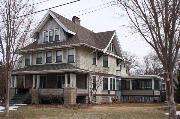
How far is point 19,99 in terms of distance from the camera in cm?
2916

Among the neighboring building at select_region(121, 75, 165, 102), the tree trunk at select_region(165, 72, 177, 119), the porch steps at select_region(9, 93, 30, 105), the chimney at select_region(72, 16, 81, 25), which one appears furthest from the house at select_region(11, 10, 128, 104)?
the tree trunk at select_region(165, 72, 177, 119)

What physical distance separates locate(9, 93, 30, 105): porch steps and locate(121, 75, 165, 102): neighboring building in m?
14.3

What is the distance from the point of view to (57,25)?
30578 millimetres

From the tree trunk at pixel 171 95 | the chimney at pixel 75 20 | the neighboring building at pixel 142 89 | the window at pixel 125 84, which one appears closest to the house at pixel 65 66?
the chimney at pixel 75 20

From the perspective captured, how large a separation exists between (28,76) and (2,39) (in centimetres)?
1695

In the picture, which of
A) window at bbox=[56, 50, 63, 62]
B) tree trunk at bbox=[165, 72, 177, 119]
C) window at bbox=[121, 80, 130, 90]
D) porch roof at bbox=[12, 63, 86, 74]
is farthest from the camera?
window at bbox=[121, 80, 130, 90]

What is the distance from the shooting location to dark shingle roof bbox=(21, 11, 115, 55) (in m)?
29.5

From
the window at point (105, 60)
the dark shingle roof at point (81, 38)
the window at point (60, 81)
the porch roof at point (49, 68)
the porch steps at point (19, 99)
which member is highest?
the dark shingle roof at point (81, 38)

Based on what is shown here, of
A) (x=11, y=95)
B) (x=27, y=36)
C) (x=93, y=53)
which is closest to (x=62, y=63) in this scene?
(x=93, y=53)

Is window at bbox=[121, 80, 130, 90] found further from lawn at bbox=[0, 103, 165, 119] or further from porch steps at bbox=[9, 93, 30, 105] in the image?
lawn at bbox=[0, 103, 165, 119]

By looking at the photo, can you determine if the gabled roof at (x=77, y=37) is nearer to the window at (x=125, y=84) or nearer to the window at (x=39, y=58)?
the window at (x=39, y=58)

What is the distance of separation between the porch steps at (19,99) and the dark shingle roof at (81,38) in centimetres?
565

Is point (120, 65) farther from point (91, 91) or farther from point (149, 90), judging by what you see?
point (91, 91)

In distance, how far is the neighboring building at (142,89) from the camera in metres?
36.1
